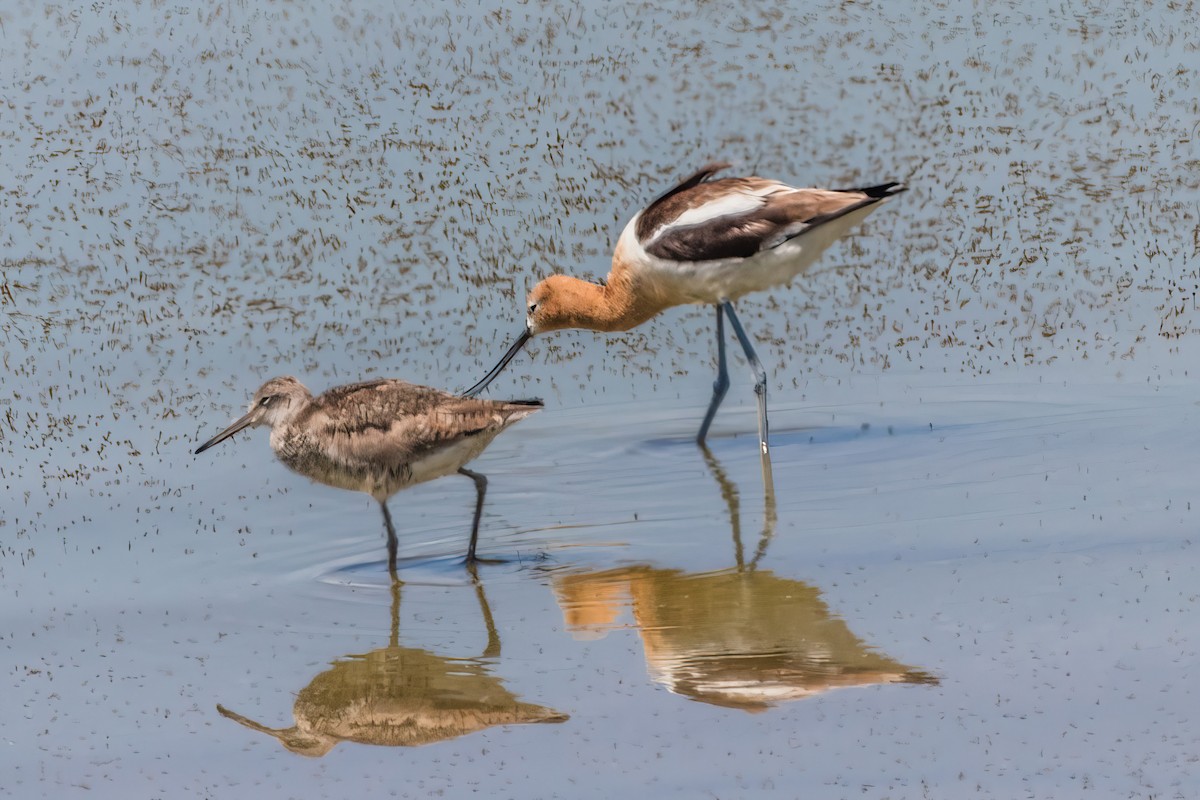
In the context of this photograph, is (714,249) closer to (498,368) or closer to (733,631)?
(498,368)

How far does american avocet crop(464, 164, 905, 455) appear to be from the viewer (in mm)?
9242

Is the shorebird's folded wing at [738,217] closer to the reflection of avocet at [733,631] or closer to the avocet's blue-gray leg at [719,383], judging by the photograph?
the avocet's blue-gray leg at [719,383]

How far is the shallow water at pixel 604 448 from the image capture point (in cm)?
591

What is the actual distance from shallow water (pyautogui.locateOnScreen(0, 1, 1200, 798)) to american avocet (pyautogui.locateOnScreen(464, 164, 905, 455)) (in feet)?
1.88

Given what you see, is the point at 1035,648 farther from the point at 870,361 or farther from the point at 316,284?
the point at 316,284

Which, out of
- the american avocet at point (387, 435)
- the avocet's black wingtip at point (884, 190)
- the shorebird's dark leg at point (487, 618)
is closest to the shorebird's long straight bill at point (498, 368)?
the avocet's black wingtip at point (884, 190)

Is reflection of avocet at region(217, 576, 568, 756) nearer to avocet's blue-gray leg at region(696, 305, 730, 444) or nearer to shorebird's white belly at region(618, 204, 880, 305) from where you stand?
avocet's blue-gray leg at region(696, 305, 730, 444)

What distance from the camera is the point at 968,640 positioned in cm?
640

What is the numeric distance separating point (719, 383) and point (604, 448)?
968mm

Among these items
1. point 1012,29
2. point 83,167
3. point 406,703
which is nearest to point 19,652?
point 406,703

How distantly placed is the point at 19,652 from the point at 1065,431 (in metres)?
5.06

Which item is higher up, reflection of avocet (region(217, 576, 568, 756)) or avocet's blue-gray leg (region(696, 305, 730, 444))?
avocet's blue-gray leg (region(696, 305, 730, 444))

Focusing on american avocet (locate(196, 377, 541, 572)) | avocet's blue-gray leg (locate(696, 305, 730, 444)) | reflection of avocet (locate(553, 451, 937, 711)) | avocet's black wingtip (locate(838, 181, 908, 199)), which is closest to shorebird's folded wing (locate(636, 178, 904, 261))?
avocet's black wingtip (locate(838, 181, 908, 199))

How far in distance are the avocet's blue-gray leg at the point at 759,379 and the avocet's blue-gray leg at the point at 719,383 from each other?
20 cm
